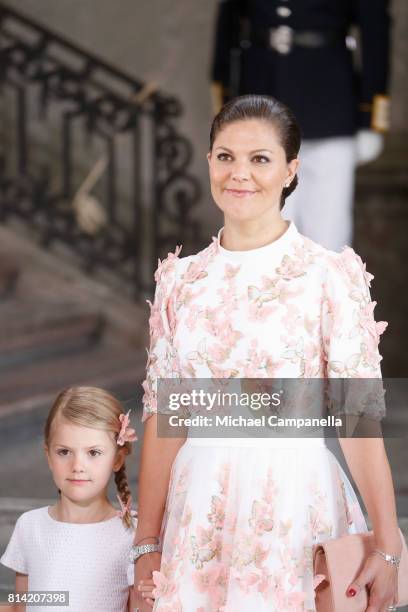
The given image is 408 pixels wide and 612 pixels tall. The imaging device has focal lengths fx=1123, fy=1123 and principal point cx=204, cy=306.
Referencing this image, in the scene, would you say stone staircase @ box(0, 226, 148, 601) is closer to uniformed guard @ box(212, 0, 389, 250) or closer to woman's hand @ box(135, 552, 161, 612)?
uniformed guard @ box(212, 0, 389, 250)

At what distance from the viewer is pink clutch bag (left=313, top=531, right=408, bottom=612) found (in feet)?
5.78

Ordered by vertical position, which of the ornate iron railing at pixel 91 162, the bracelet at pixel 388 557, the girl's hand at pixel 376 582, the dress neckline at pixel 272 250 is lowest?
the girl's hand at pixel 376 582

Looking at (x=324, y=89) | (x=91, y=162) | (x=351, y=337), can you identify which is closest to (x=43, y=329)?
(x=91, y=162)

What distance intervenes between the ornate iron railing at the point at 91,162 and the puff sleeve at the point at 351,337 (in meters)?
4.09

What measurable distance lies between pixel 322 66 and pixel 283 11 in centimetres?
24

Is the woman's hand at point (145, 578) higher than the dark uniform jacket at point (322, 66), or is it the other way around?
the dark uniform jacket at point (322, 66)

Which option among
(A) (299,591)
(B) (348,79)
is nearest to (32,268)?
(B) (348,79)

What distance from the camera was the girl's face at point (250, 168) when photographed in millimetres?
1896

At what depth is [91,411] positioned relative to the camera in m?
2.16

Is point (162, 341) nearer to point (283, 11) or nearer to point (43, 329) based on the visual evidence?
point (283, 11)

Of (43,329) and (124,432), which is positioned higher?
(43,329)

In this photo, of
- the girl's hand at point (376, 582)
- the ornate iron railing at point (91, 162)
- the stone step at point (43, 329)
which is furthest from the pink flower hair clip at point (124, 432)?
the ornate iron railing at point (91, 162)

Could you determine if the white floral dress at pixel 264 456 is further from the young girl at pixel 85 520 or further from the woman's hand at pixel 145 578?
the young girl at pixel 85 520

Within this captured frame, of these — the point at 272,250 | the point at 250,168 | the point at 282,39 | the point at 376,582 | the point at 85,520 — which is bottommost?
the point at 376,582
